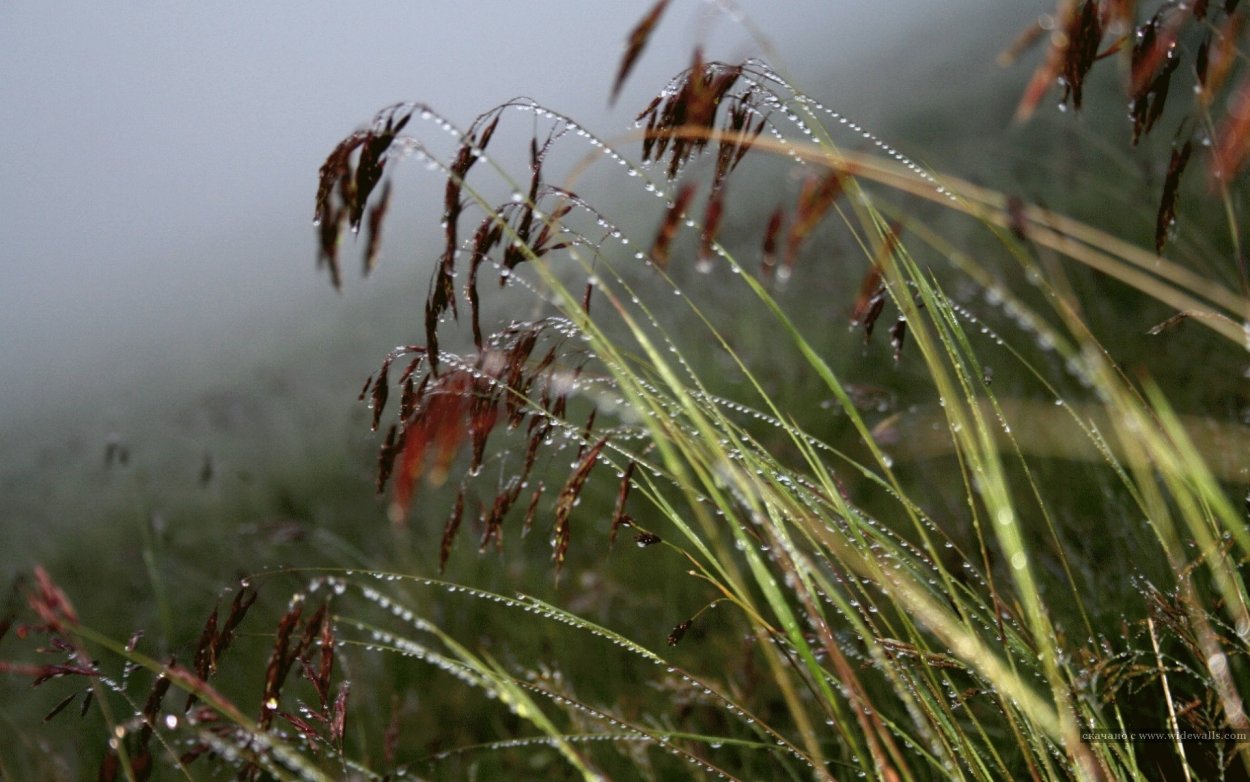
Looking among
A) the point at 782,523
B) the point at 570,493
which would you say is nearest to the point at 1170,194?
the point at 782,523

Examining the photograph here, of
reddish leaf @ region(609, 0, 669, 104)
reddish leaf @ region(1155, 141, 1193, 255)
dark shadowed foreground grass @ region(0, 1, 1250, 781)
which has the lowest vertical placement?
dark shadowed foreground grass @ region(0, 1, 1250, 781)

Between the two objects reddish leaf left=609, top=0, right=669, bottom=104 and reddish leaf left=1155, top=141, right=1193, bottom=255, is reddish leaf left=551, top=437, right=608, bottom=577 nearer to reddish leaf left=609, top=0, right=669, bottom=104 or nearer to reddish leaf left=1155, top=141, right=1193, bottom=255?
reddish leaf left=609, top=0, right=669, bottom=104

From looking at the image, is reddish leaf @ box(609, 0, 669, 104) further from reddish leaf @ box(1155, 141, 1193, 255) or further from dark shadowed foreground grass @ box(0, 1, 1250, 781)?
reddish leaf @ box(1155, 141, 1193, 255)

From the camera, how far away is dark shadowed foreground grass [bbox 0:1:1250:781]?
964mm

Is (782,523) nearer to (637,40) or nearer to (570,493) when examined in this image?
(570,493)

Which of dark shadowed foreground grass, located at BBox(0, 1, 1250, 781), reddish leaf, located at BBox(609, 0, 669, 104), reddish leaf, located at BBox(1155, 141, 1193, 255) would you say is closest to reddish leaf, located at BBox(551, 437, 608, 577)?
dark shadowed foreground grass, located at BBox(0, 1, 1250, 781)

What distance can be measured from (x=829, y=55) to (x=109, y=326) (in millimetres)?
17360

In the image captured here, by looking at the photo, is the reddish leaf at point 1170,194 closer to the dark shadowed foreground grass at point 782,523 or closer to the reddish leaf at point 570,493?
the dark shadowed foreground grass at point 782,523

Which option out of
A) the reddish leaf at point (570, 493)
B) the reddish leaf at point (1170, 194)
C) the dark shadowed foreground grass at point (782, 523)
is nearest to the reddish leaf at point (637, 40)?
the dark shadowed foreground grass at point (782, 523)

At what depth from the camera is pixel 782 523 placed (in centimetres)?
107

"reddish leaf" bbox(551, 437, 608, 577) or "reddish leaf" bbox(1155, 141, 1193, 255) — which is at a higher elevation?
"reddish leaf" bbox(1155, 141, 1193, 255)

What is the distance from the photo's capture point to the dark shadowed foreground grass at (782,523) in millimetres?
964

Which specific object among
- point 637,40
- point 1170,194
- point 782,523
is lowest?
point 782,523

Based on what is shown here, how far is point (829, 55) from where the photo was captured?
19656 mm
